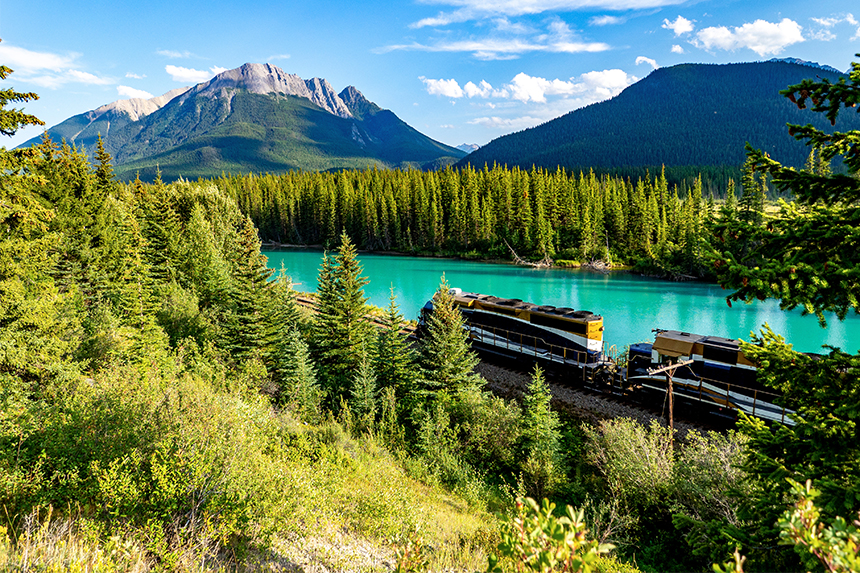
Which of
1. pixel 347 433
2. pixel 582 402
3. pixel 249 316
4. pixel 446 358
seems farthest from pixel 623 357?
pixel 249 316

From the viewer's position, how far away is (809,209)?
583cm

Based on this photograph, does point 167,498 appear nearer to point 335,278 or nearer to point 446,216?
point 335,278

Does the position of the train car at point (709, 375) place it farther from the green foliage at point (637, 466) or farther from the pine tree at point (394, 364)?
the pine tree at point (394, 364)

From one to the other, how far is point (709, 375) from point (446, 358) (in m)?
11.2

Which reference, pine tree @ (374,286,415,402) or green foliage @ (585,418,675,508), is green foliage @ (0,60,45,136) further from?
green foliage @ (585,418,675,508)

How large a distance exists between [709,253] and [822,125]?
258 m

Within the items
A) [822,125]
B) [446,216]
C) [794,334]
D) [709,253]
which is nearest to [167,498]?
[709,253]

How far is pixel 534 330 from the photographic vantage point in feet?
77.3

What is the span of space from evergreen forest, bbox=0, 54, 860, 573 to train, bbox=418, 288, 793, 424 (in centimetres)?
189

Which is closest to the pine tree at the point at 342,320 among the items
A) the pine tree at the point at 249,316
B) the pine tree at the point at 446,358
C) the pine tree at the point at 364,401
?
the pine tree at the point at 364,401

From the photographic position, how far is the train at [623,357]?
16.8m

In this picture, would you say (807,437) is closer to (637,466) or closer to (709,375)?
(637,466)

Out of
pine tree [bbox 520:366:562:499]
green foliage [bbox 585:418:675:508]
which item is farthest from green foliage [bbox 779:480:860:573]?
pine tree [bbox 520:366:562:499]

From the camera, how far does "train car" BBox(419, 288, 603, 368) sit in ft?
70.8
